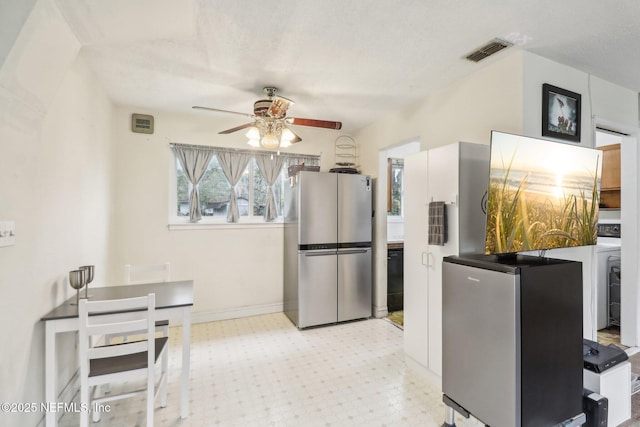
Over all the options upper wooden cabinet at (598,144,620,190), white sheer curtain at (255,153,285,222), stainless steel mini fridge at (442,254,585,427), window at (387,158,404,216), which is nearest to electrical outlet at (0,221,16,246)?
stainless steel mini fridge at (442,254,585,427)

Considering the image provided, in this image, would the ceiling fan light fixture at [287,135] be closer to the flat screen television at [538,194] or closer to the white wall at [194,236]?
the white wall at [194,236]

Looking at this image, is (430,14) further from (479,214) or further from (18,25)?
(18,25)

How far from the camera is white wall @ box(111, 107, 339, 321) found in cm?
347

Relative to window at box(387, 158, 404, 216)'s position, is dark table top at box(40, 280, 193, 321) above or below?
below

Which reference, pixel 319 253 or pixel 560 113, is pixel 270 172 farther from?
pixel 560 113

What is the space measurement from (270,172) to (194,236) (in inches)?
51.7

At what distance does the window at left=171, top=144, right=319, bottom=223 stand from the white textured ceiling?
1.14 metres

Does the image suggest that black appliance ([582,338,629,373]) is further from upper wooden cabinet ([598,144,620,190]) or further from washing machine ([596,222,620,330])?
upper wooden cabinet ([598,144,620,190])

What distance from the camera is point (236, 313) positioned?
3936mm

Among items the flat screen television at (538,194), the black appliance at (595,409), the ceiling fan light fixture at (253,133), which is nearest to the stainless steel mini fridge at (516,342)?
the black appliance at (595,409)

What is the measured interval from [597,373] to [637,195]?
2113 mm

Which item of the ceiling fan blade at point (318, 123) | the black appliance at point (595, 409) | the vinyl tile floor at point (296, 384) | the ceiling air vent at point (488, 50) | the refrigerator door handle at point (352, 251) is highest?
the ceiling air vent at point (488, 50)

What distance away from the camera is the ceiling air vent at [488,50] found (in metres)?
2.12

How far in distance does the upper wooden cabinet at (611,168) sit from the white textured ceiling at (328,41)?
1.09 metres
